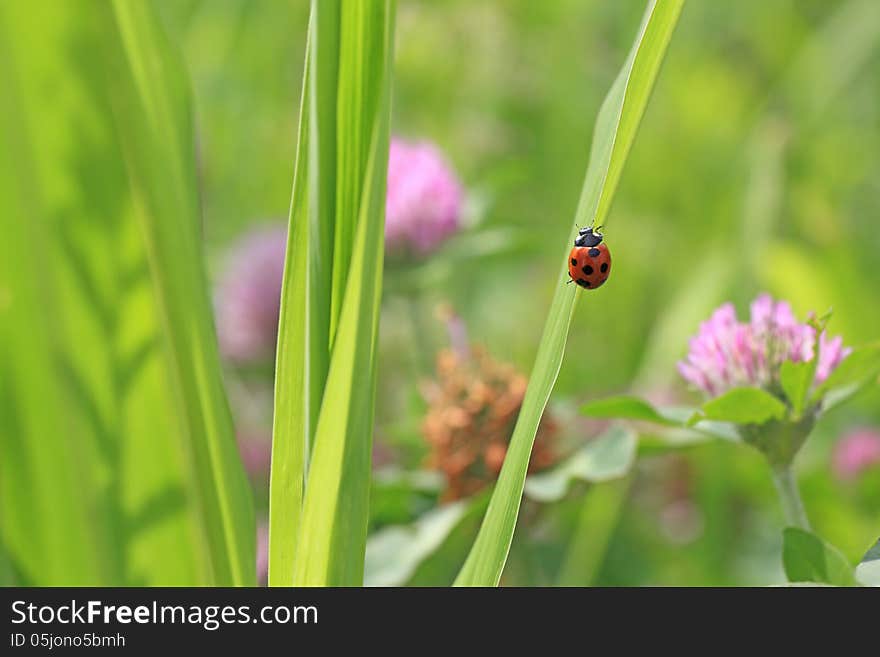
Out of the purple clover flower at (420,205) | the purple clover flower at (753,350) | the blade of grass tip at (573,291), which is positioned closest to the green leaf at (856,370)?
the purple clover flower at (753,350)

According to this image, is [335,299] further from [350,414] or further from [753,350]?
[753,350]

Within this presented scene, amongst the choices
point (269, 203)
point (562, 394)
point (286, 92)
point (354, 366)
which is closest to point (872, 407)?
point (562, 394)

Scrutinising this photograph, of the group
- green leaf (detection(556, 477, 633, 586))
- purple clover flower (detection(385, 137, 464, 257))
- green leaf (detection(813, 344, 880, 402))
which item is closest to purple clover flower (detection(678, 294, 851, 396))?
green leaf (detection(813, 344, 880, 402))

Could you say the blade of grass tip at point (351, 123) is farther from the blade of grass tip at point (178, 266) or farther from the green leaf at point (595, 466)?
the green leaf at point (595, 466)

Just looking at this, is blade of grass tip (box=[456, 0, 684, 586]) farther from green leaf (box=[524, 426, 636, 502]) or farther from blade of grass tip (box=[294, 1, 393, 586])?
green leaf (box=[524, 426, 636, 502])
